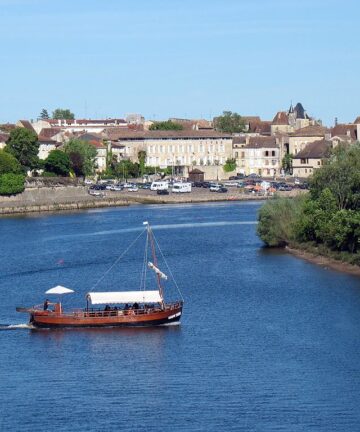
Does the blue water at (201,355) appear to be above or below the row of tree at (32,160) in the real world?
below

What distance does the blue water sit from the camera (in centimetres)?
2275

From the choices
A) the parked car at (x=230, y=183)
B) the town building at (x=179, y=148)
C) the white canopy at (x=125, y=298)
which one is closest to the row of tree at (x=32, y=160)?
the town building at (x=179, y=148)

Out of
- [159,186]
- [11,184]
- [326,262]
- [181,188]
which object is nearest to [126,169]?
[159,186]

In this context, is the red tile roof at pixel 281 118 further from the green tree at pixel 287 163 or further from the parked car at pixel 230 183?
the parked car at pixel 230 183

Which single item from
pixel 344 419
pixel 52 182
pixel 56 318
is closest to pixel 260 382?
pixel 344 419

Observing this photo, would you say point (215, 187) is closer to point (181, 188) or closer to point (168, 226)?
point (181, 188)

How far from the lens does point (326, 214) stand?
4172 cm

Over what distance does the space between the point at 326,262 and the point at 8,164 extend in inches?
1330

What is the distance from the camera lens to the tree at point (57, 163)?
3029 inches

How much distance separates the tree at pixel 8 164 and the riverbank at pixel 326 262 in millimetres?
29326

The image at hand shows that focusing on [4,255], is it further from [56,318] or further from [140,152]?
[140,152]

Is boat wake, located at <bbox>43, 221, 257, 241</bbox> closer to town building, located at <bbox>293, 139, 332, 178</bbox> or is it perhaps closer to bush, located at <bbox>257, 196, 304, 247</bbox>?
bush, located at <bbox>257, 196, 304, 247</bbox>

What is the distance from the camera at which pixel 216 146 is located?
9331 cm

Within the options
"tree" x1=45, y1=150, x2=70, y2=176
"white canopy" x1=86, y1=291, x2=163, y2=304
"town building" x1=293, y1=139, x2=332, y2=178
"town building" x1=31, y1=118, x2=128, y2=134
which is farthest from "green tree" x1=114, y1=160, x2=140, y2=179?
"white canopy" x1=86, y1=291, x2=163, y2=304
